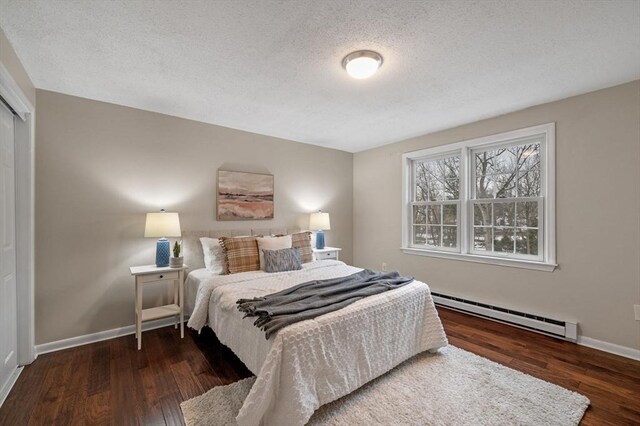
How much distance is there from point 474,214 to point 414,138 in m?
1.39

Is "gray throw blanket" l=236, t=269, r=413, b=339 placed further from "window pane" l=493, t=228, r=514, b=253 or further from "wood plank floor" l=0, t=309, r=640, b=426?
"window pane" l=493, t=228, r=514, b=253

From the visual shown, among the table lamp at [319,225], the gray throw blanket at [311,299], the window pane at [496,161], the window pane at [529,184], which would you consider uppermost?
the window pane at [496,161]

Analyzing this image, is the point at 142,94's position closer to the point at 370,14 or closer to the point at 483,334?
the point at 370,14

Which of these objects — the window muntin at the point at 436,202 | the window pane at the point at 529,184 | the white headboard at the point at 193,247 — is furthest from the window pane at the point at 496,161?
the white headboard at the point at 193,247

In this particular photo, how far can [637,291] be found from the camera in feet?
8.03

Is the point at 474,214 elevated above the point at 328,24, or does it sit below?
below

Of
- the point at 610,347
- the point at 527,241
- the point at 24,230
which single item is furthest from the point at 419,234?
the point at 24,230

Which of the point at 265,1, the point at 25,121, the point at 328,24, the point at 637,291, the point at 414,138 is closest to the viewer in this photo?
the point at 265,1

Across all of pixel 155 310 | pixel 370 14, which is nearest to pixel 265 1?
pixel 370 14

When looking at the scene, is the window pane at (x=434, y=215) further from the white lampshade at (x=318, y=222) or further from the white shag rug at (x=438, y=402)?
the white shag rug at (x=438, y=402)

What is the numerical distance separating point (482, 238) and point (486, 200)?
1.59ft

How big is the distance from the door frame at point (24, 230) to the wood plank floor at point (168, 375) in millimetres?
291

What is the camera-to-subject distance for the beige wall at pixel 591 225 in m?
2.48

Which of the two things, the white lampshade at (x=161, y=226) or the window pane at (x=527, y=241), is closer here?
the white lampshade at (x=161, y=226)
